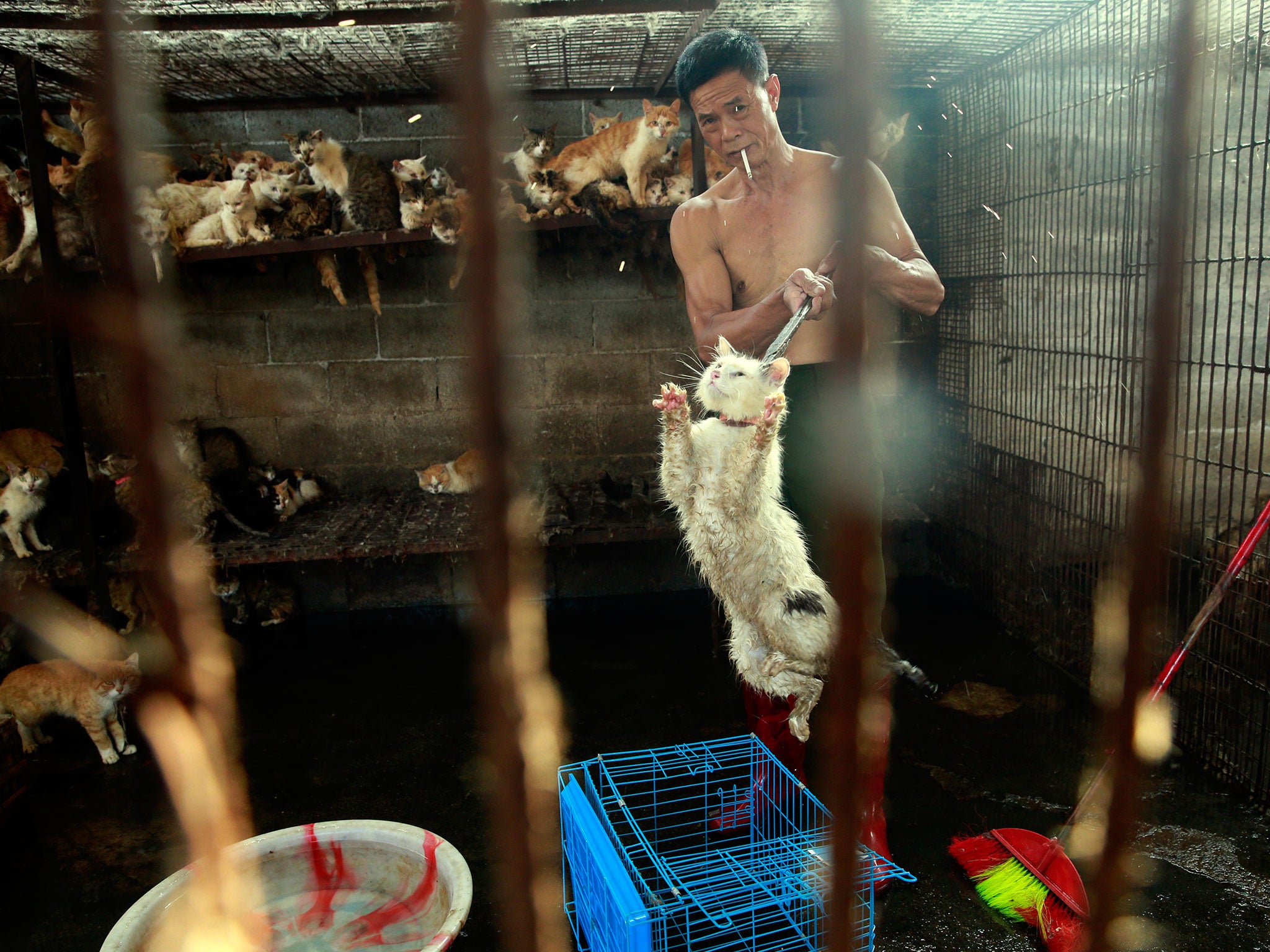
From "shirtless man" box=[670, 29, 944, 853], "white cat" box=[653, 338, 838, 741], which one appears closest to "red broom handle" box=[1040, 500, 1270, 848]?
"shirtless man" box=[670, 29, 944, 853]

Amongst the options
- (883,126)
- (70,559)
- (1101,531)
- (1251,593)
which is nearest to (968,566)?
(1101,531)

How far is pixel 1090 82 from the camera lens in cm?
316

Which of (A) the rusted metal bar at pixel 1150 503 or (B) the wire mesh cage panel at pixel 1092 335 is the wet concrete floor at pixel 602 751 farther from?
(A) the rusted metal bar at pixel 1150 503

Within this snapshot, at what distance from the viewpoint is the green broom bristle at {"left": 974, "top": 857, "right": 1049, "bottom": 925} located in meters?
2.14

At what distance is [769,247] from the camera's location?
2186 millimetres

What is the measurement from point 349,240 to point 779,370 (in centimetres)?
270

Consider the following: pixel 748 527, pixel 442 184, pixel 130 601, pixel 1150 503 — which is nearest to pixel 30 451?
pixel 130 601

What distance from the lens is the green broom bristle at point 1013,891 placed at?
2.14 metres

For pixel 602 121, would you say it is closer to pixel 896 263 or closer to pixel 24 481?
pixel 896 263

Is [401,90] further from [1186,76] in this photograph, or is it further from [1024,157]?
[1186,76]

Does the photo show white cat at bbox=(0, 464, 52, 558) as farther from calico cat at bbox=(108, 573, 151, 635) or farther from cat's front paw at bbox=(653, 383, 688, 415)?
cat's front paw at bbox=(653, 383, 688, 415)

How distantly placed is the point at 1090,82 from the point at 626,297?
2388 millimetres

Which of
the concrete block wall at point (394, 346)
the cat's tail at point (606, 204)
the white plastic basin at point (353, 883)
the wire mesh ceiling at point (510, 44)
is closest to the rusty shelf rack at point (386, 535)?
the concrete block wall at point (394, 346)

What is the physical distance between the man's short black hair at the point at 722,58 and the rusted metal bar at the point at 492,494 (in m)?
1.65
